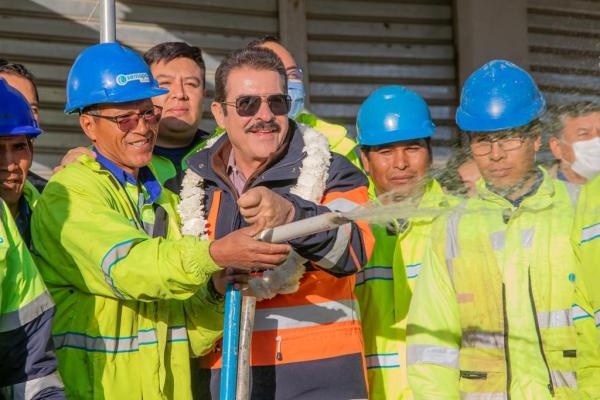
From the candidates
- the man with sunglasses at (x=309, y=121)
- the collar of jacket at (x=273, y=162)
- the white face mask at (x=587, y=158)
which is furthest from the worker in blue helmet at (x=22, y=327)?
the white face mask at (x=587, y=158)

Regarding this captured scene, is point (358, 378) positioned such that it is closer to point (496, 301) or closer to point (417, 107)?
point (496, 301)

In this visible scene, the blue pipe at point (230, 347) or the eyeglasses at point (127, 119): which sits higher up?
the eyeglasses at point (127, 119)

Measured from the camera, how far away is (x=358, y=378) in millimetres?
4105

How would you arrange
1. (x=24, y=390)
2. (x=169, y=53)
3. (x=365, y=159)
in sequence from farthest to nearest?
(x=169, y=53) → (x=365, y=159) → (x=24, y=390)

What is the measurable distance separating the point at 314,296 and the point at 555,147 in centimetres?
131

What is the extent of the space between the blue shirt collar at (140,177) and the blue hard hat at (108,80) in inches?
8.6

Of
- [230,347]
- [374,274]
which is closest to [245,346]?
[230,347]

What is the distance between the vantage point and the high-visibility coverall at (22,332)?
3.46 metres

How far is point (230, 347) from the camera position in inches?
152

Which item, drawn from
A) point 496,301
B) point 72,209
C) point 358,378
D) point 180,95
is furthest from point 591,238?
point 180,95

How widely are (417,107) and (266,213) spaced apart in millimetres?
1782

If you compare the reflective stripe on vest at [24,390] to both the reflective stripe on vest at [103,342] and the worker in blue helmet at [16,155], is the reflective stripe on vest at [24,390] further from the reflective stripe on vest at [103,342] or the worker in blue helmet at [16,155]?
the worker in blue helmet at [16,155]

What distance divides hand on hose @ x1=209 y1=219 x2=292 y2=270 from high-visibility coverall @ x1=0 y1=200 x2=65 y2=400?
1.96 ft

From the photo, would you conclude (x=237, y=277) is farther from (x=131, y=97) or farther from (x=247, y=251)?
(x=131, y=97)
